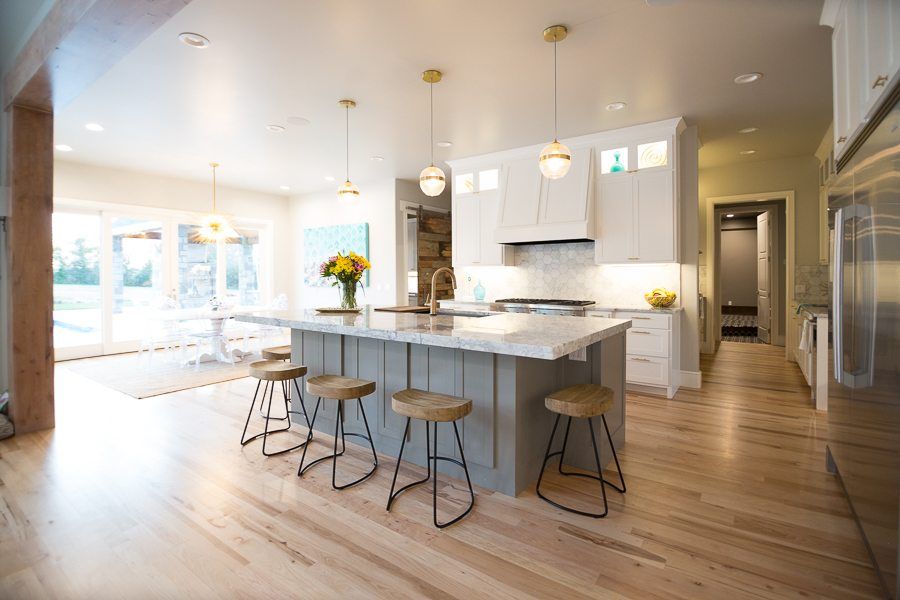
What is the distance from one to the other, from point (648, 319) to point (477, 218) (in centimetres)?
247

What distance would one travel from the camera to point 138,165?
261 inches

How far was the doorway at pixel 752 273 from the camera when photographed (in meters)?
7.58

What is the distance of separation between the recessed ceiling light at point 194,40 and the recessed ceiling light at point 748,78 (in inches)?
157

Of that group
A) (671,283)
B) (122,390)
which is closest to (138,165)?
(122,390)

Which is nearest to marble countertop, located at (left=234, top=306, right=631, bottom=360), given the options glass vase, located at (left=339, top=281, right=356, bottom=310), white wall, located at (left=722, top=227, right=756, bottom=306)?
glass vase, located at (left=339, top=281, right=356, bottom=310)

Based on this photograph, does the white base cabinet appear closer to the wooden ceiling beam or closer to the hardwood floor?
the hardwood floor

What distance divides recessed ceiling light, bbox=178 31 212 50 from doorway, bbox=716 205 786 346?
7007 mm

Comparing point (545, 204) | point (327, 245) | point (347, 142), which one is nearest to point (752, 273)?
point (545, 204)

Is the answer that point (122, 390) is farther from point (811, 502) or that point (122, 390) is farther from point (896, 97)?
point (896, 97)

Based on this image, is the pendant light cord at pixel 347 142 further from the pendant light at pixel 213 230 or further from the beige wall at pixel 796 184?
the beige wall at pixel 796 184

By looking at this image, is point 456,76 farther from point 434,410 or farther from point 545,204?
point 434,410

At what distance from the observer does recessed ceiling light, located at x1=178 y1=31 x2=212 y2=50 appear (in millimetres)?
3033

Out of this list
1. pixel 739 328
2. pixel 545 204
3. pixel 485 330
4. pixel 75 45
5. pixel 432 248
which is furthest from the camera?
pixel 739 328

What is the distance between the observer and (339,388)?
2.60 meters
